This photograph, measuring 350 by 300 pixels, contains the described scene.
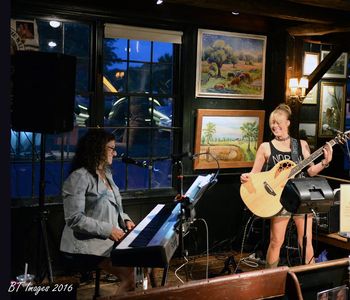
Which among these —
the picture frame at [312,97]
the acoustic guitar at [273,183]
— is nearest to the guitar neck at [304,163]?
the acoustic guitar at [273,183]

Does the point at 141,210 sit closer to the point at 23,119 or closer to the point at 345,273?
the point at 23,119

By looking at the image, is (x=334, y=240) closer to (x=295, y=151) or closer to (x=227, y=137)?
(x=295, y=151)

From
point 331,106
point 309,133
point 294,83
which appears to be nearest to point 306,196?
point 294,83

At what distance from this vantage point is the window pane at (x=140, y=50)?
5.54 meters

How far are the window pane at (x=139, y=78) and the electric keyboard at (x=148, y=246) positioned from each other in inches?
104

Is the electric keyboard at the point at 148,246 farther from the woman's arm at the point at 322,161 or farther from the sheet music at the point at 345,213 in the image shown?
the woman's arm at the point at 322,161

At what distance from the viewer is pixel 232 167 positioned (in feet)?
20.1

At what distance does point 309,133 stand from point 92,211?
520 centimetres

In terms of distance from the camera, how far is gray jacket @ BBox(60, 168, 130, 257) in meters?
3.52

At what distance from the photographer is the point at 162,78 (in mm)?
5789

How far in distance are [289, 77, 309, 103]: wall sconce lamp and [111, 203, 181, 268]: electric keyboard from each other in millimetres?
3557

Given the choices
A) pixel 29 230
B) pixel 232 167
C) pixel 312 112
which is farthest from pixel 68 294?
pixel 312 112

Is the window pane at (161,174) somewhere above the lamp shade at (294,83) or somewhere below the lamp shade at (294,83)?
below

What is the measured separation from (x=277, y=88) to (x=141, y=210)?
2.32 m
